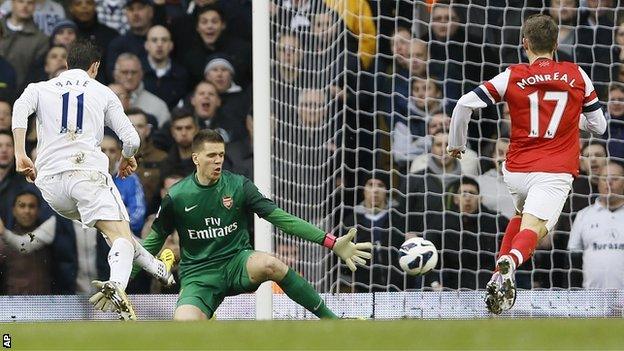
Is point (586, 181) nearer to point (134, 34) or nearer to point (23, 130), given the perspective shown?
point (134, 34)

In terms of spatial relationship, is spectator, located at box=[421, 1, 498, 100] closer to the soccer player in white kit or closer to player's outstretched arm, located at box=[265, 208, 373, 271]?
player's outstretched arm, located at box=[265, 208, 373, 271]

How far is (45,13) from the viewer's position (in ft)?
44.2

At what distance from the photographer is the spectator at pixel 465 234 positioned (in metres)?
12.5

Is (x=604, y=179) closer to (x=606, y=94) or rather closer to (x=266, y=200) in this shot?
(x=606, y=94)

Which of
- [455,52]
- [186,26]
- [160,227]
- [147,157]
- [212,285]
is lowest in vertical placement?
[212,285]

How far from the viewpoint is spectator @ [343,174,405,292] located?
12383 millimetres

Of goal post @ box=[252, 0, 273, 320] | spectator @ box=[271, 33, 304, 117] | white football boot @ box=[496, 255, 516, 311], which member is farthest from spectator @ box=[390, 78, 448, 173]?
white football boot @ box=[496, 255, 516, 311]

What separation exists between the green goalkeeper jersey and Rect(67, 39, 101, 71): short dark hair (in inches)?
41.5

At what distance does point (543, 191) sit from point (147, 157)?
14.6 ft

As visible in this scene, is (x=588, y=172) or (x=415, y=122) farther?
(x=415, y=122)

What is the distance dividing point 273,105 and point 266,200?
1.92 m

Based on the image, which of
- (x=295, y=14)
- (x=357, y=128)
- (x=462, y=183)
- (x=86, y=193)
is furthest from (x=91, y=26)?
(x=86, y=193)

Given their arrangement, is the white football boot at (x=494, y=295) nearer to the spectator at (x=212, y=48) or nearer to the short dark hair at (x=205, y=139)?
the short dark hair at (x=205, y=139)

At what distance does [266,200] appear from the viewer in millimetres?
10258
